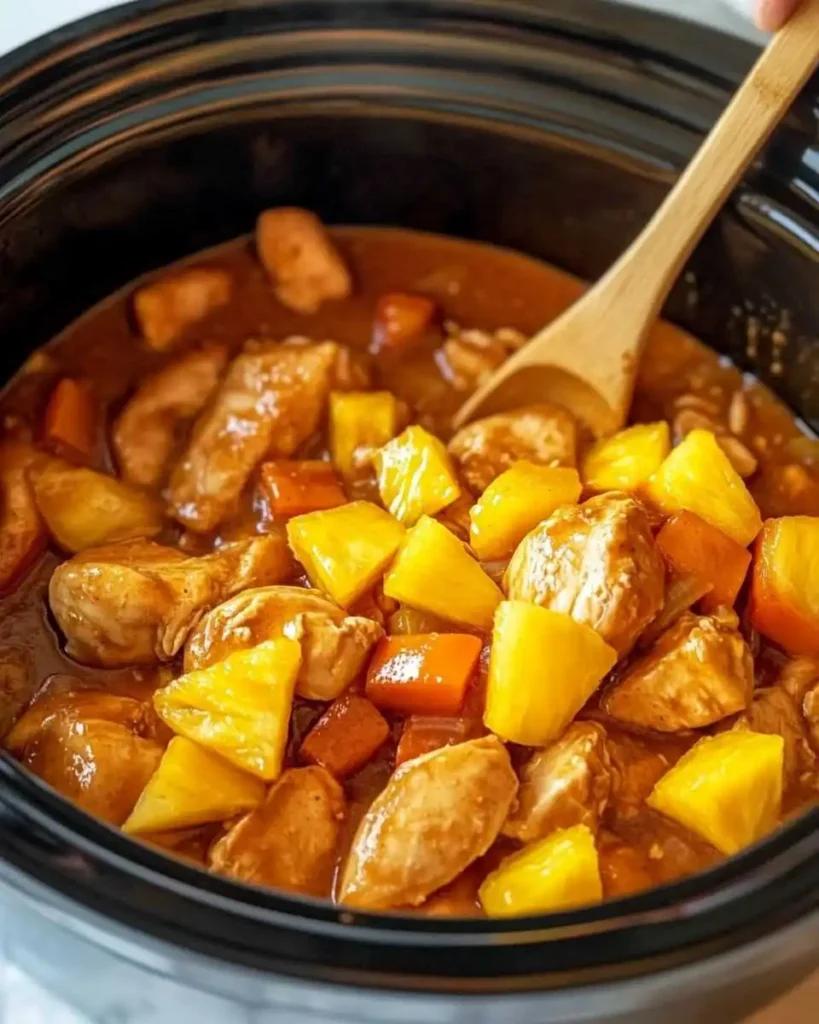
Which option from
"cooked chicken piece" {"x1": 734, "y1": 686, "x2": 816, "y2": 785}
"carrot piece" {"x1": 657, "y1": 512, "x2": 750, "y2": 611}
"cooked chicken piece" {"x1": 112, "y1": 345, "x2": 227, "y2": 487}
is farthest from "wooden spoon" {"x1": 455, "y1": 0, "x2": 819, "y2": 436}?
"cooked chicken piece" {"x1": 734, "y1": 686, "x2": 816, "y2": 785}

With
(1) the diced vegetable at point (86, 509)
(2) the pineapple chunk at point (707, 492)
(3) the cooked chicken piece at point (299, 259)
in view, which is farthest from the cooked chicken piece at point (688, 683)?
(3) the cooked chicken piece at point (299, 259)

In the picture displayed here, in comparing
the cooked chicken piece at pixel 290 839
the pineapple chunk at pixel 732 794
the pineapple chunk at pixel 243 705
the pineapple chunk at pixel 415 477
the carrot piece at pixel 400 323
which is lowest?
the cooked chicken piece at pixel 290 839

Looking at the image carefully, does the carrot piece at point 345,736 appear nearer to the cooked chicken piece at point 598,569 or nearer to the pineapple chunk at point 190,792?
the pineapple chunk at point 190,792

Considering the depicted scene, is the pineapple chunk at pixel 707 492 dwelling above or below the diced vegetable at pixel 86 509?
above

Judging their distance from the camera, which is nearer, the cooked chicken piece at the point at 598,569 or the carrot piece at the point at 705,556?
the cooked chicken piece at the point at 598,569

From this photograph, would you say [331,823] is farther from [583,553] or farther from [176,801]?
[583,553]

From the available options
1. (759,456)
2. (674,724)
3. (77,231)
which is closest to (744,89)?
(759,456)
